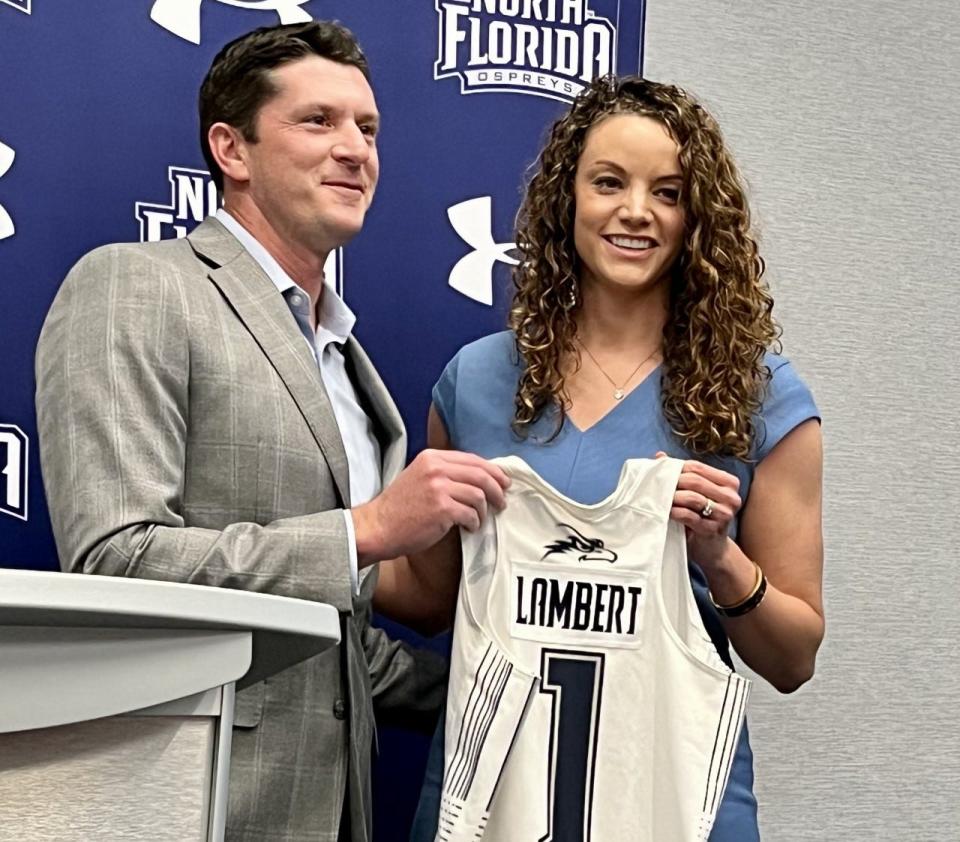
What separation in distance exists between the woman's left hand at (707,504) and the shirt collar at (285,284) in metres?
0.53

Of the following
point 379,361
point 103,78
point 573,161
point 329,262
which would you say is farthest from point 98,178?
point 573,161

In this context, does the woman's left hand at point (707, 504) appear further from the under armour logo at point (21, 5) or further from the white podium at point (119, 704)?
the under armour logo at point (21, 5)

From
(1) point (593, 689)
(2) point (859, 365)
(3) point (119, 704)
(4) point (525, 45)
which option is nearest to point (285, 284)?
(1) point (593, 689)

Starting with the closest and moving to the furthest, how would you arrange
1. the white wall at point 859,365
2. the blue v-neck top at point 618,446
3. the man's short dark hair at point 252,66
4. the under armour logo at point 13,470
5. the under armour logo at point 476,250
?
the blue v-neck top at point 618,446 → the man's short dark hair at point 252,66 → the under armour logo at point 13,470 → the under armour logo at point 476,250 → the white wall at point 859,365

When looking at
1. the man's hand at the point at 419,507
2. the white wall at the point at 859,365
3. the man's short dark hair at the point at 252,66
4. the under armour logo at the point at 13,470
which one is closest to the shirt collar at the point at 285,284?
the man's short dark hair at the point at 252,66

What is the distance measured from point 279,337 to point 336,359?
0.22 meters

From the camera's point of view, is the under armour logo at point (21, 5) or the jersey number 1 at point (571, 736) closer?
the jersey number 1 at point (571, 736)

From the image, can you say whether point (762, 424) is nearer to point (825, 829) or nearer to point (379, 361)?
point (379, 361)

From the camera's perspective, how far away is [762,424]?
1729mm

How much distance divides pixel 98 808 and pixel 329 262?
1461 millimetres

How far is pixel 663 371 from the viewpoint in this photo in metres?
1.78

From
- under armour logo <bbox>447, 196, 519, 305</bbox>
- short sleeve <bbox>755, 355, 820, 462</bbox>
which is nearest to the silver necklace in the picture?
short sleeve <bbox>755, 355, 820, 462</bbox>

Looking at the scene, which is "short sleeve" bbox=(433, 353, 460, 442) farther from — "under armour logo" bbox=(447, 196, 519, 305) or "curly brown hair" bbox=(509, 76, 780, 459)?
"under armour logo" bbox=(447, 196, 519, 305)

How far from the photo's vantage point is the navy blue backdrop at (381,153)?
2023 millimetres
